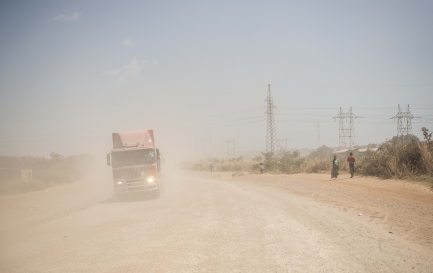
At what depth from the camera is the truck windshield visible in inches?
795

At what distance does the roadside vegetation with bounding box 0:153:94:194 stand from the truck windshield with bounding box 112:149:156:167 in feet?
44.2

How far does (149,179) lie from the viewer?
787 inches

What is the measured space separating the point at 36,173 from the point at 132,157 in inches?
965

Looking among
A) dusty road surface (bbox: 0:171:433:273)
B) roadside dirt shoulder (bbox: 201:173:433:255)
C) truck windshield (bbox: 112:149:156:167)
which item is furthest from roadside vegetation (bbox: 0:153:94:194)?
roadside dirt shoulder (bbox: 201:173:433:255)

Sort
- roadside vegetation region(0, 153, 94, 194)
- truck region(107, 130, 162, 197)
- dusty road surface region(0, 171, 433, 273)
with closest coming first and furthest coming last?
dusty road surface region(0, 171, 433, 273) < truck region(107, 130, 162, 197) < roadside vegetation region(0, 153, 94, 194)

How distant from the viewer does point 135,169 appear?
1988 centimetres

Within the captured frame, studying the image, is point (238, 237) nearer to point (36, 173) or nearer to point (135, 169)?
point (135, 169)

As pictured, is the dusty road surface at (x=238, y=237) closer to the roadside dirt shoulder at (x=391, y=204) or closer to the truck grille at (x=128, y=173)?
the roadside dirt shoulder at (x=391, y=204)

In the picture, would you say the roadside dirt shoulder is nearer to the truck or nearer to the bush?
the bush

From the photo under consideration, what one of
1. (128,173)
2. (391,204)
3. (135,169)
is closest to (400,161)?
(391,204)

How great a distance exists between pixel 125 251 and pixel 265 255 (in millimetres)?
3270

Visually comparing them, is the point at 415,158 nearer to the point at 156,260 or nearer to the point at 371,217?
the point at 371,217

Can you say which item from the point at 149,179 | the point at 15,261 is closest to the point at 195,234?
the point at 15,261

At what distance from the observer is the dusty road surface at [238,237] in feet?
23.4
